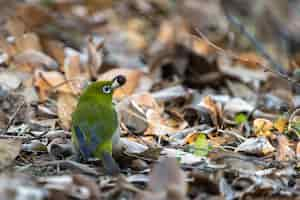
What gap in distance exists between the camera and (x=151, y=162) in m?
3.62

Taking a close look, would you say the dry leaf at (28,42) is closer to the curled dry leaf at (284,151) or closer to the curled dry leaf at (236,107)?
the curled dry leaf at (236,107)

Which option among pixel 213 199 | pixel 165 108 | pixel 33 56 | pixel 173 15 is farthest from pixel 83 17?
pixel 213 199

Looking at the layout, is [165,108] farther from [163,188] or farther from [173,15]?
[173,15]

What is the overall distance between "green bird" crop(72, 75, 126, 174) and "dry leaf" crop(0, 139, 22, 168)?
345mm

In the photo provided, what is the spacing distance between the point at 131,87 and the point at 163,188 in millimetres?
2575

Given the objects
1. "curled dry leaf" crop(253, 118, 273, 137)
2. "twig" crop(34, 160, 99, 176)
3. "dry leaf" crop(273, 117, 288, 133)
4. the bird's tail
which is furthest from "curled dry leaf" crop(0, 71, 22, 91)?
"dry leaf" crop(273, 117, 288, 133)

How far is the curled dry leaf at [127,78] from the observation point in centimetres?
527

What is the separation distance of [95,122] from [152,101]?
1175mm

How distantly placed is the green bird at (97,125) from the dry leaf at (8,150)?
345 millimetres

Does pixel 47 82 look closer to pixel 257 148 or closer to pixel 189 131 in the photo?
pixel 189 131

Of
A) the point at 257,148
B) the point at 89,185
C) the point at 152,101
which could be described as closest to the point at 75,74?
the point at 152,101

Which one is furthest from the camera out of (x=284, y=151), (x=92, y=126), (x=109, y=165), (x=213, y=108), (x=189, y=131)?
(x=213, y=108)

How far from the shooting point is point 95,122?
3.77 m

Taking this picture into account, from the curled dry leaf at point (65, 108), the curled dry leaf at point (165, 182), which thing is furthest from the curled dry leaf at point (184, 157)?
the curled dry leaf at point (65, 108)
